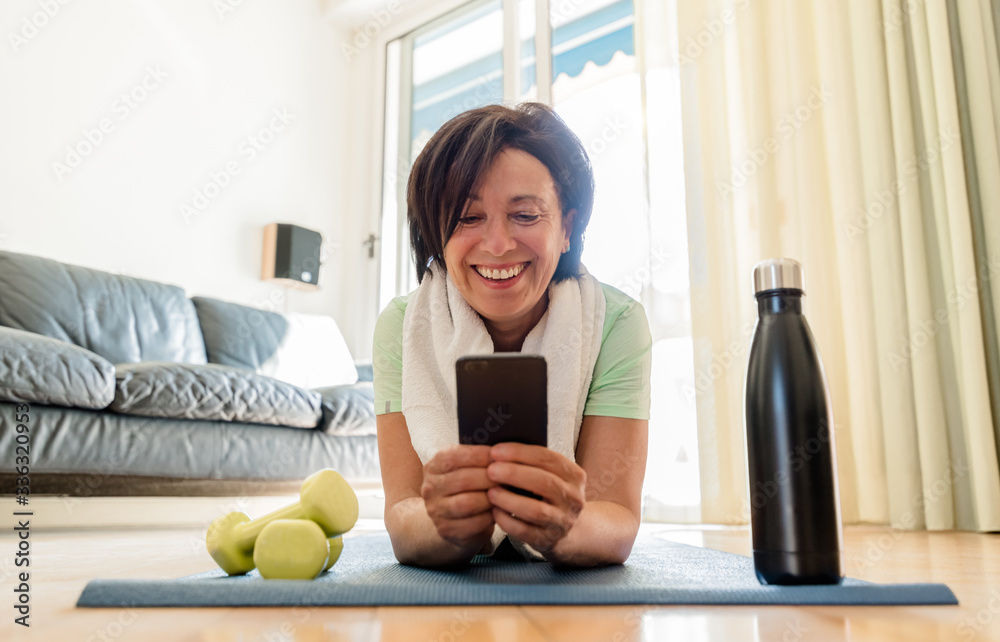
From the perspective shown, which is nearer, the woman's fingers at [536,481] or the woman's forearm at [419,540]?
the woman's fingers at [536,481]

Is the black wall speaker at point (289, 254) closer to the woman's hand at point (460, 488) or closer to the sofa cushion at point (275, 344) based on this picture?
the sofa cushion at point (275, 344)

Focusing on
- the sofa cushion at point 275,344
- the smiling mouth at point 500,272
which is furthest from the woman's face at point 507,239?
the sofa cushion at point 275,344

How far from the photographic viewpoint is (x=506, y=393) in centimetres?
71

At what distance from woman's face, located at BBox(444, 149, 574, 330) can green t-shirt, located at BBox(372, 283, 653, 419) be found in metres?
0.14

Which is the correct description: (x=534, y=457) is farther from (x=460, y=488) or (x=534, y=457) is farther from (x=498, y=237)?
(x=498, y=237)

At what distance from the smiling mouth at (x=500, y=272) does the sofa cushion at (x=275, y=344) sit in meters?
2.18

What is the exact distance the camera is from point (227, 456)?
2.20 m

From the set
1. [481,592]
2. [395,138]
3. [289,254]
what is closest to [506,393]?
[481,592]

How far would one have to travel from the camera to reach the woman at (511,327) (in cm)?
95

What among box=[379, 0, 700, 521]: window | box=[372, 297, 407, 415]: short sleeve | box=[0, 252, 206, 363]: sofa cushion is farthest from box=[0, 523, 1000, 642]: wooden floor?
box=[0, 252, 206, 363]: sofa cushion

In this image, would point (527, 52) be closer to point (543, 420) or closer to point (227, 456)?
point (227, 456)

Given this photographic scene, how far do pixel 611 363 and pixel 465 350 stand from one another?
23cm

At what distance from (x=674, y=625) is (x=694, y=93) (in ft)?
7.72

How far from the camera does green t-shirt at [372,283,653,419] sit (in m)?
1.02
